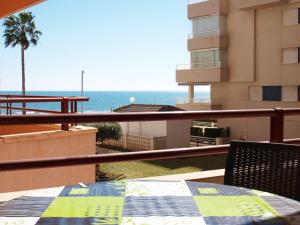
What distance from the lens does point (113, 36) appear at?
5684 inches

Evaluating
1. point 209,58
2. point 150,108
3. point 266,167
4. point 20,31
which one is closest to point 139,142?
point 150,108

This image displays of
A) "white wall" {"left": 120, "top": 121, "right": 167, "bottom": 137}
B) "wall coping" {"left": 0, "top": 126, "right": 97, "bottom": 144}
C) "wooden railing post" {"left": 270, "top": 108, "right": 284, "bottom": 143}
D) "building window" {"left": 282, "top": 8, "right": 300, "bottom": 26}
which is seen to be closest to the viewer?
"wooden railing post" {"left": 270, "top": 108, "right": 284, "bottom": 143}

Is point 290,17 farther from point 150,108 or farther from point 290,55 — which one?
point 150,108

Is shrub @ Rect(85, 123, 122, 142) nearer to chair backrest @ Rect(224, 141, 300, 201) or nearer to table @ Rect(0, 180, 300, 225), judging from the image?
chair backrest @ Rect(224, 141, 300, 201)

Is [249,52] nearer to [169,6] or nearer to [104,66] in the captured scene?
[169,6]

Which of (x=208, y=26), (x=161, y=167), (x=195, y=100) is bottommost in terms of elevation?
(x=161, y=167)

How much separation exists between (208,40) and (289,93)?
6596mm

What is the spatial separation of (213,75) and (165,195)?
2796cm

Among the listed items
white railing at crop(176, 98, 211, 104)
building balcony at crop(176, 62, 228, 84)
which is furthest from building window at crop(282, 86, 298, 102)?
white railing at crop(176, 98, 211, 104)

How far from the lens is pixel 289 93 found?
26516 millimetres

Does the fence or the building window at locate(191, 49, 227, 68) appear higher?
the building window at locate(191, 49, 227, 68)

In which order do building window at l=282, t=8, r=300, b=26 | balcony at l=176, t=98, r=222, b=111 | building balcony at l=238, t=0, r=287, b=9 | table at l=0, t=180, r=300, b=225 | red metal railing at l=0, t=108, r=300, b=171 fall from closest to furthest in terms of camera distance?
table at l=0, t=180, r=300, b=225, red metal railing at l=0, t=108, r=300, b=171, building window at l=282, t=8, r=300, b=26, building balcony at l=238, t=0, r=287, b=9, balcony at l=176, t=98, r=222, b=111

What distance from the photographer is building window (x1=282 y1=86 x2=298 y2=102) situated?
26219mm

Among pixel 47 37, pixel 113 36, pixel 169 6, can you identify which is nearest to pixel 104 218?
pixel 169 6
